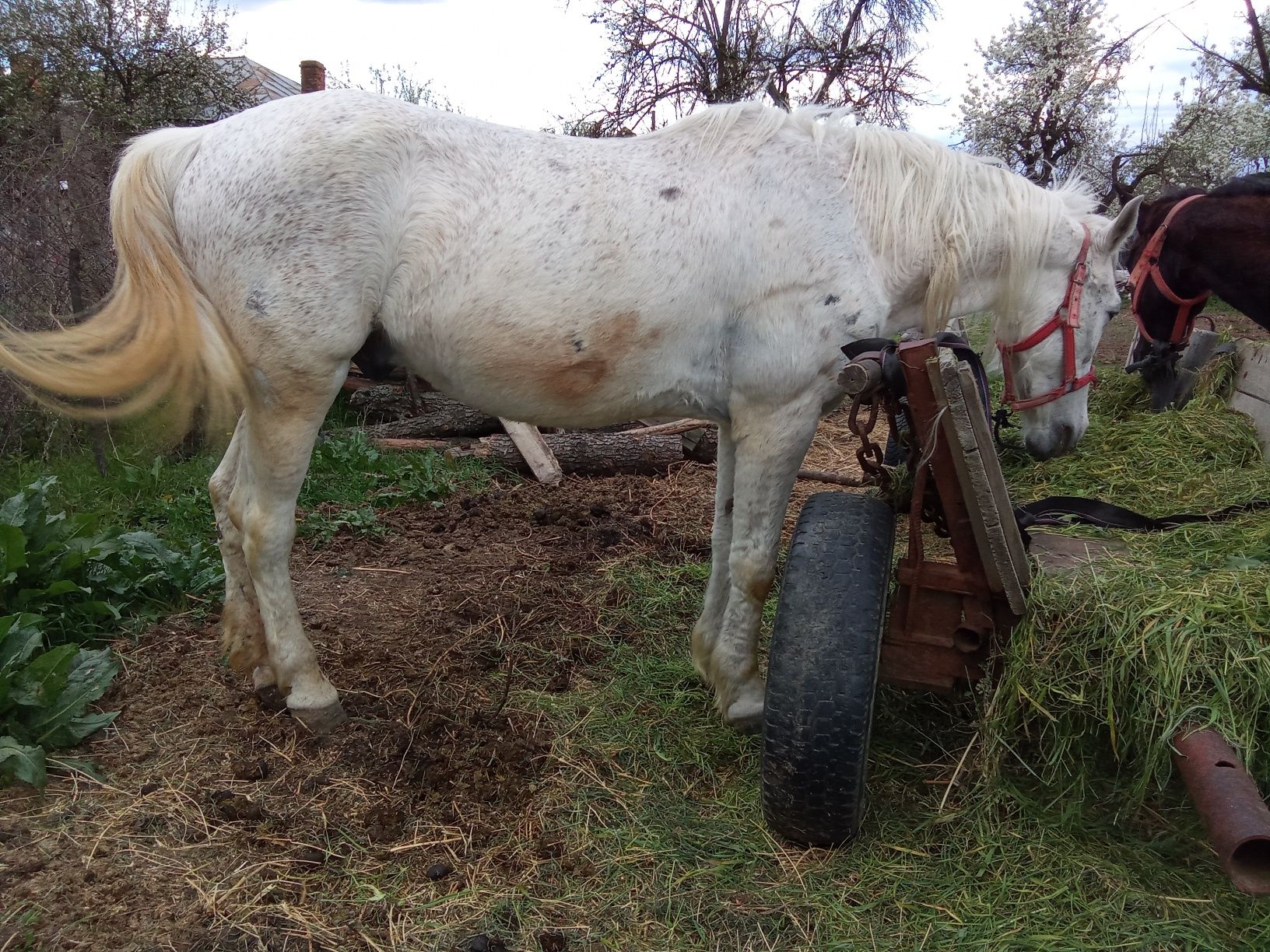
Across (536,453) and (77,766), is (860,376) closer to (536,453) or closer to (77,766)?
(77,766)

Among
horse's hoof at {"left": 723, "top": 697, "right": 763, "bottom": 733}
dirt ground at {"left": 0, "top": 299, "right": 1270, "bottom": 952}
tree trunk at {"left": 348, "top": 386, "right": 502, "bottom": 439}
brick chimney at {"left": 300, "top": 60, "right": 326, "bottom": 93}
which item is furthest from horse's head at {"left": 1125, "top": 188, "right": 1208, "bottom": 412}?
brick chimney at {"left": 300, "top": 60, "right": 326, "bottom": 93}

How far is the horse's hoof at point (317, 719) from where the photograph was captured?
108 inches

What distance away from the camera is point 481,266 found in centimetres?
241

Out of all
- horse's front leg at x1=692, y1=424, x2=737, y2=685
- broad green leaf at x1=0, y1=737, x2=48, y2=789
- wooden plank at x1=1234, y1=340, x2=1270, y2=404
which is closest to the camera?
broad green leaf at x1=0, y1=737, x2=48, y2=789

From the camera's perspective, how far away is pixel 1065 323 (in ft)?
8.97

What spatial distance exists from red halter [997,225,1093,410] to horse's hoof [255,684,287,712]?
2.81 m

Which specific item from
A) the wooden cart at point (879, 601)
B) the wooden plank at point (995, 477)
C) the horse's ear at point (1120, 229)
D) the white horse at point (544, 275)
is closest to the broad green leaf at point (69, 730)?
the white horse at point (544, 275)

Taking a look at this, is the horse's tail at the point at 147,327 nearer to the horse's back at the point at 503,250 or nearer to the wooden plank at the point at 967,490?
the horse's back at the point at 503,250

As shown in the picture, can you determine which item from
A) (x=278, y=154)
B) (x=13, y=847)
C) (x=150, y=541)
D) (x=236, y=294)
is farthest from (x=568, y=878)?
(x=150, y=541)

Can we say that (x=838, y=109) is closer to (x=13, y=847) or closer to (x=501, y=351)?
(x=501, y=351)

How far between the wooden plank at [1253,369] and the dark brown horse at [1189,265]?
27cm

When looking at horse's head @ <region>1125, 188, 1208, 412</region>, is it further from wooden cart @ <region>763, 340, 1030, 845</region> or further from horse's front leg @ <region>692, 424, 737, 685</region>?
wooden cart @ <region>763, 340, 1030, 845</region>

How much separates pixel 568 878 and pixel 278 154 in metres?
2.23

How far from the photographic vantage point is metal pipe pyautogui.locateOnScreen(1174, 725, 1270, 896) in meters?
1.53
